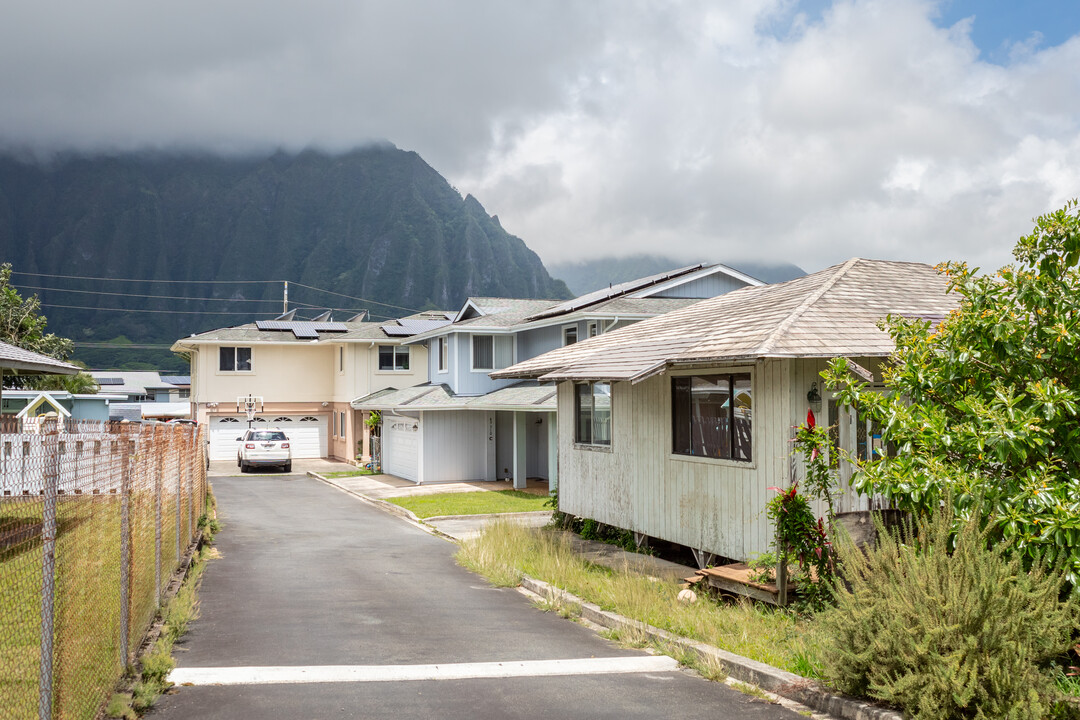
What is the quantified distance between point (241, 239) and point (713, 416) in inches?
5698

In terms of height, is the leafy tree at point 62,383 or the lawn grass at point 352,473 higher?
the leafy tree at point 62,383

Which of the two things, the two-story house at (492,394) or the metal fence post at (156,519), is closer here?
the metal fence post at (156,519)

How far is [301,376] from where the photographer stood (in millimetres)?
43781

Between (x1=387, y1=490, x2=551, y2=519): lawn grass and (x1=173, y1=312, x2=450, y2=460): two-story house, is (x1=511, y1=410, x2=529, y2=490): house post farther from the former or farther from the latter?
(x1=173, y1=312, x2=450, y2=460): two-story house

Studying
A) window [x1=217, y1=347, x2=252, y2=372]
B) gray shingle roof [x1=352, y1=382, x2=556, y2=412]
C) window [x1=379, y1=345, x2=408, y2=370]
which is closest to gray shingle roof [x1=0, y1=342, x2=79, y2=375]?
gray shingle roof [x1=352, y1=382, x2=556, y2=412]

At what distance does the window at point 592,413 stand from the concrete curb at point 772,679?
20.9ft

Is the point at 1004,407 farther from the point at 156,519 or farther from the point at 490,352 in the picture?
the point at 490,352

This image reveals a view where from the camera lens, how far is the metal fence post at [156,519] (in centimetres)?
875

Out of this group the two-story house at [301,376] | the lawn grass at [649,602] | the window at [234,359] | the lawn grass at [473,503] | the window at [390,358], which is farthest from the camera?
the window at [234,359]

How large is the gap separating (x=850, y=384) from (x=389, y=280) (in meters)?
129

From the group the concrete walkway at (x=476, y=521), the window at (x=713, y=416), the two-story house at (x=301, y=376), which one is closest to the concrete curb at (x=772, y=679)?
the concrete walkway at (x=476, y=521)

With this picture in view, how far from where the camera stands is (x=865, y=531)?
904cm

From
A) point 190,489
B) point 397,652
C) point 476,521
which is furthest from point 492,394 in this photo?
point 397,652

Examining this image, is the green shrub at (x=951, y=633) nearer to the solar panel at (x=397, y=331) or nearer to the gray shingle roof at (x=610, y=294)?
the gray shingle roof at (x=610, y=294)
